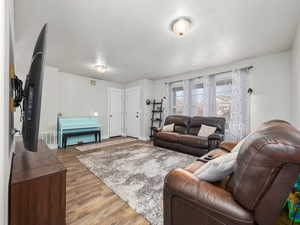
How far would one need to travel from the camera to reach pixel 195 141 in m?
3.20

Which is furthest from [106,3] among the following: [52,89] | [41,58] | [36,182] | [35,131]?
[52,89]

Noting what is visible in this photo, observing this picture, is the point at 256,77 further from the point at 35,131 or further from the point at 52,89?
the point at 52,89

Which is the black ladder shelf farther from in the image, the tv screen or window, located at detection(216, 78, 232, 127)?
the tv screen

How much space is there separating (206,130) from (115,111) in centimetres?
382

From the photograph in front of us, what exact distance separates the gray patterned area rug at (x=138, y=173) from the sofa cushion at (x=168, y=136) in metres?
0.41

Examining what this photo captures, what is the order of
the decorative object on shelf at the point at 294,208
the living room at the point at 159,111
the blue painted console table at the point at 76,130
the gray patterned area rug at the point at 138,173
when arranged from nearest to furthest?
the living room at the point at 159,111
the decorative object on shelf at the point at 294,208
the gray patterned area rug at the point at 138,173
the blue painted console table at the point at 76,130

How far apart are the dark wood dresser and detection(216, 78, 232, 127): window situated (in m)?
3.96

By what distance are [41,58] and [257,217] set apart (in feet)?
5.32

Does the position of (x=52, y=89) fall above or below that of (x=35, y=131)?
→ above

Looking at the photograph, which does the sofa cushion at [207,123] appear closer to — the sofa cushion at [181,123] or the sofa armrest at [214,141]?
the sofa cushion at [181,123]

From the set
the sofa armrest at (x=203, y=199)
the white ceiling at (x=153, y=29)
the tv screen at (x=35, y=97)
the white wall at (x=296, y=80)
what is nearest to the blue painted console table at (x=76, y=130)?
the white ceiling at (x=153, y=29)

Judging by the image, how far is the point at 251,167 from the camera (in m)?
0.70

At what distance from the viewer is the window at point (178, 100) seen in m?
4.73

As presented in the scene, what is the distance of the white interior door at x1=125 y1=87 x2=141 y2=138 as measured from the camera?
5461 mm
